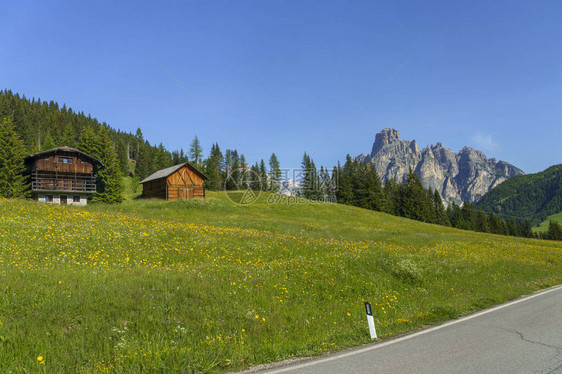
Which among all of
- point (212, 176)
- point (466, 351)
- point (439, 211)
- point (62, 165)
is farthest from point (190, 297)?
point (439, 211)

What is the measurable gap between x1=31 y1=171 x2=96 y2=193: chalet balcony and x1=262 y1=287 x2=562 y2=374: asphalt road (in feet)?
196

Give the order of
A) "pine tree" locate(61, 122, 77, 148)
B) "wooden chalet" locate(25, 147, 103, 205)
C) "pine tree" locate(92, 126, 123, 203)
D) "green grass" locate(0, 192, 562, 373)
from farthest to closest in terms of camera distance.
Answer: "pine tree" locate(61, 122, 77, 148) → "pine tree" locate(92, 126, 123, 203) → "wooden chalet" locate(25, 147, 103, 205) → "green grass" locate(0, 192, 562, 373)

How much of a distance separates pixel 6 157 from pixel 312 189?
78.5 metres

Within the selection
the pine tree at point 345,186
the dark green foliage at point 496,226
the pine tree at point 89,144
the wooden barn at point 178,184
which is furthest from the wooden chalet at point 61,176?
the dark green foliage at point 496,226

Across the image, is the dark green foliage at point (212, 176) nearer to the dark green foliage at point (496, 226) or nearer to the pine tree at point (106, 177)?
the pine tree at point (106, 177)

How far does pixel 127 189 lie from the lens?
107250 mm

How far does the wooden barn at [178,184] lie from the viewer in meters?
56.1

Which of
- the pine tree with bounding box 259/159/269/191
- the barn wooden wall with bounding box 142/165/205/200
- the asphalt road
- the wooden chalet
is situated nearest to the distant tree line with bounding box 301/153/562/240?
the pine tree with bounding box 259/159/269/191

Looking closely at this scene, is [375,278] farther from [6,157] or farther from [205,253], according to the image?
[6,157]

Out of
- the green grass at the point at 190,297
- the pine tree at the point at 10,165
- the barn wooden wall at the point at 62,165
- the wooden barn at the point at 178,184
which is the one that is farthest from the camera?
the wooden barn at the point at 178,184

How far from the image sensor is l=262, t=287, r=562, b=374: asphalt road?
5957mm

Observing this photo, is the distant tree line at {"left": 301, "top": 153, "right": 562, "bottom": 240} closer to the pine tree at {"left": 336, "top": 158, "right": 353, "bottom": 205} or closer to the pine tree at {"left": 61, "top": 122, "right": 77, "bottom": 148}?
the pine tree at {"left": 336, "top": 158, "right": 353, "bottom": 205}

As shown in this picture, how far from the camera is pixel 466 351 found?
22.5ft

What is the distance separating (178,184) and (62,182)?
19673 mm
